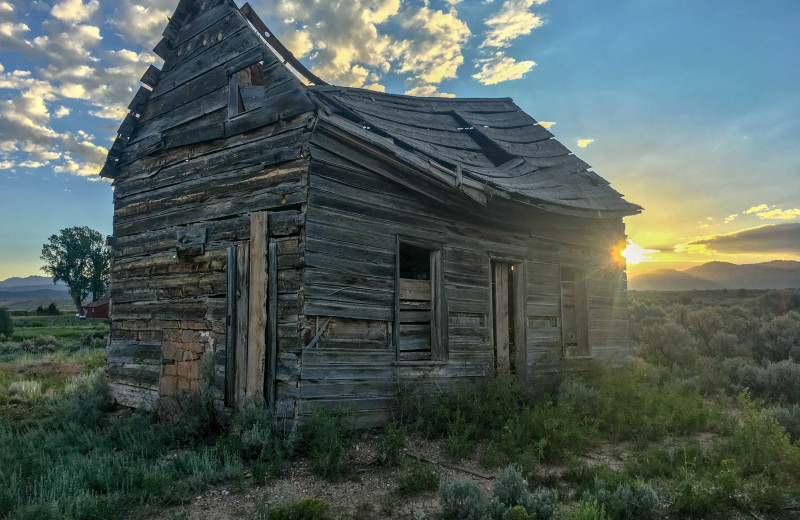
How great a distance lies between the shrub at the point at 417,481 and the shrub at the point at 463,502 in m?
0.53

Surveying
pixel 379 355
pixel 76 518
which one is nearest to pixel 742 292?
pixel 379 355

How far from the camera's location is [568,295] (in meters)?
11.0

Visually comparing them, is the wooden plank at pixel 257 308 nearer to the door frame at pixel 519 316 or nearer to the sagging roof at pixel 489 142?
the sagging roof at pixel 489 142

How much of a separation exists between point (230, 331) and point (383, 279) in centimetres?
222

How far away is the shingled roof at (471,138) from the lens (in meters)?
8.05

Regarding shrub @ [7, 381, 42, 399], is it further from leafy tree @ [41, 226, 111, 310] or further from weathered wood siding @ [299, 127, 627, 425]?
leafy tree @ [41, 226, 111, 310]

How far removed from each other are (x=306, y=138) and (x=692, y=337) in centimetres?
1213

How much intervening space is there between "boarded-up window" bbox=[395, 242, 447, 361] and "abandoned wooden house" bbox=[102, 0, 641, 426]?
0.03m

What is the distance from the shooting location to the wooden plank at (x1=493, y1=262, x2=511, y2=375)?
9203 mm

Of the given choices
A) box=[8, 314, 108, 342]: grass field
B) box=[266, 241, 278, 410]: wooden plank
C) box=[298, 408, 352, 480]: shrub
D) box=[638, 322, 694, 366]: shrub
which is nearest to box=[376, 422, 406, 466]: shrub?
box=[298, 408, 352, 480]: shrub

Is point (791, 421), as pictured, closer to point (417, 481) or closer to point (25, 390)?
point (417, 481)

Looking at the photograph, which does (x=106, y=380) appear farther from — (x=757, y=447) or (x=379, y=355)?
(x=757, y=447)

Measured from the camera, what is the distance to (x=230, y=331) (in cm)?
698

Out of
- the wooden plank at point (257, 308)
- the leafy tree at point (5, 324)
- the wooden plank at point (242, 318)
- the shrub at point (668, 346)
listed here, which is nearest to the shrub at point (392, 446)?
the wooden plank at point (257, 308)
